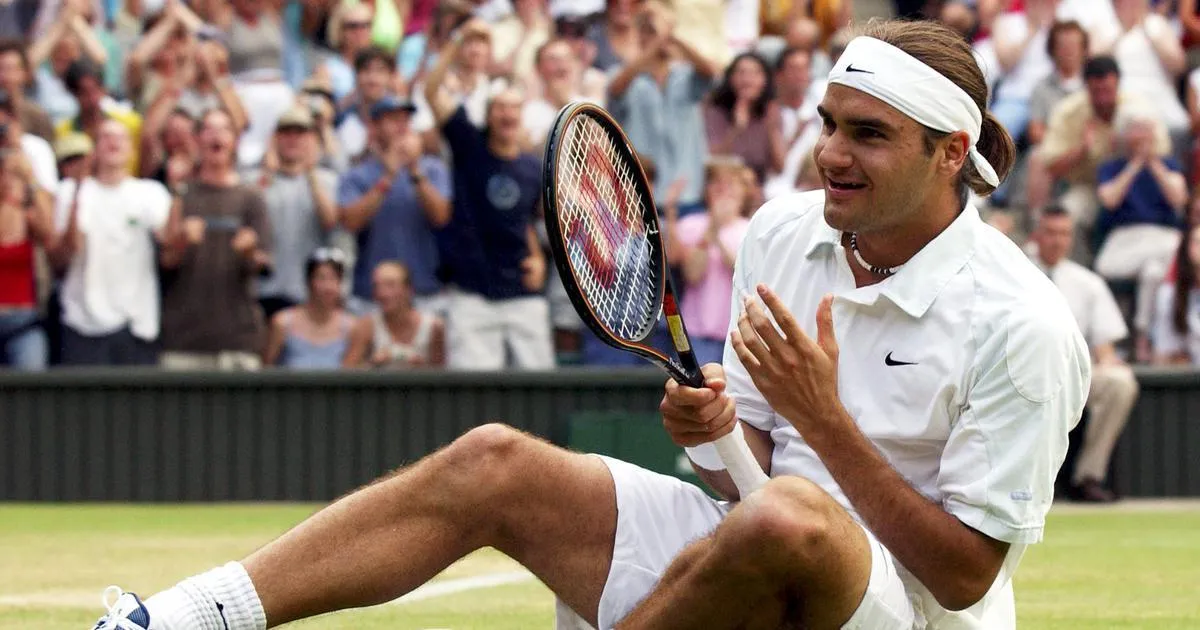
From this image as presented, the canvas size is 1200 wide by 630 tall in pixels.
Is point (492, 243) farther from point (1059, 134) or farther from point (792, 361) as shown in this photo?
point (792, 361)

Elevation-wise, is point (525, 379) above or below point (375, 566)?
below

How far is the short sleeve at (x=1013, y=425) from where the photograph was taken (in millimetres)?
3992

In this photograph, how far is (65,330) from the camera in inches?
438

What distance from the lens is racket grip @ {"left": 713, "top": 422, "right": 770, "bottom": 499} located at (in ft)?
13.5

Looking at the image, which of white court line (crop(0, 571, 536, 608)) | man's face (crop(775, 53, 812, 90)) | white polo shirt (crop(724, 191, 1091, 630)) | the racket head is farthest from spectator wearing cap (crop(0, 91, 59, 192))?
white polo shirt (crop(724, 191, 1091, 630))

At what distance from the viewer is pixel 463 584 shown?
7383 mm

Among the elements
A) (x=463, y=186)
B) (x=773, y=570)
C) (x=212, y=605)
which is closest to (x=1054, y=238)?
(x=463, y=186)

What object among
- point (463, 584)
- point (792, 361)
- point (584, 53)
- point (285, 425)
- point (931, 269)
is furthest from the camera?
point (584, 53)

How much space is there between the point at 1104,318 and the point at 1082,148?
3.57ft

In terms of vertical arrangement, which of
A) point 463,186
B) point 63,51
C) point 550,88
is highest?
point 63,51

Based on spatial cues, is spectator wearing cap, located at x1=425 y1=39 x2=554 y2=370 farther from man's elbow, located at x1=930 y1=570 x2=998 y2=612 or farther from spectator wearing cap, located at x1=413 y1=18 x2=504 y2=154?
man's elbow, located at x1=930 y1=570 x2=998 y2=612

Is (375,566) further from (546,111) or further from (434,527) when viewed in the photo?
(546,111)

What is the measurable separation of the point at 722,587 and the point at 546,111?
784cm

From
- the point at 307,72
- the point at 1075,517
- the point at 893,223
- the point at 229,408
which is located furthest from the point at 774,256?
the point at 307,72
